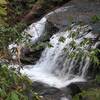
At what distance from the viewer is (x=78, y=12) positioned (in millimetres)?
→ 12398

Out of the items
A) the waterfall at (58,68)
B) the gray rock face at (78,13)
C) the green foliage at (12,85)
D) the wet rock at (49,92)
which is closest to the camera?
the green foliage at (12,85)

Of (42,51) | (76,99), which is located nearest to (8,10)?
(42,51)

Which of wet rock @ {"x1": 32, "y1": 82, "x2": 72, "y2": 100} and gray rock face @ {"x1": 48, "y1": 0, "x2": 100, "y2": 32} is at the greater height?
gray rock face @ {"x1": 48, "y1": 0, "x2": 100, "y2": 32}

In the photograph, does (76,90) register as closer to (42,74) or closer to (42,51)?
(42,74)

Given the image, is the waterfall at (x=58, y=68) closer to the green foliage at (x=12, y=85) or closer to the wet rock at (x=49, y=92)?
the wet rock at (x=49, y=92)

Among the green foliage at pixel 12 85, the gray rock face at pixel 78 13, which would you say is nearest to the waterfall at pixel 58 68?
the gray rock face at pixel 78 13

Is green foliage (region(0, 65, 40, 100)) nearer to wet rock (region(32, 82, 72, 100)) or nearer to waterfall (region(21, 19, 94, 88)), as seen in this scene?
wet rock (region(32, 82, 72, 100))

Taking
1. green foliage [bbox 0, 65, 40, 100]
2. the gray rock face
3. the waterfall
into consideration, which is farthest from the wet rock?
green foliage [bbox 0, 65, 40, 100]

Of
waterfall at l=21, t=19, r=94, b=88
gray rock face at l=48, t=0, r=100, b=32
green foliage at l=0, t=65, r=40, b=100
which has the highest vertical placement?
green foliage at l=0, t=65, r=40, b=100

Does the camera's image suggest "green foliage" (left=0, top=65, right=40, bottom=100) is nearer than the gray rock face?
Yes

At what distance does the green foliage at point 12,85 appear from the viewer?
318cm

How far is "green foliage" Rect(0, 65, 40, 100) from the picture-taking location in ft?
10.4

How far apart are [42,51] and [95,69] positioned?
2.26m

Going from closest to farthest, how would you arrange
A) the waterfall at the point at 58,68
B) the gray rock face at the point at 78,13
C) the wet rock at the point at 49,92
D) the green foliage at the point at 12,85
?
the green foliage at the point at 12,85 < the wet rock at the point at 49,92 < the waterfall at the point at 58,68 < the gray rock face at the point at 78,13
